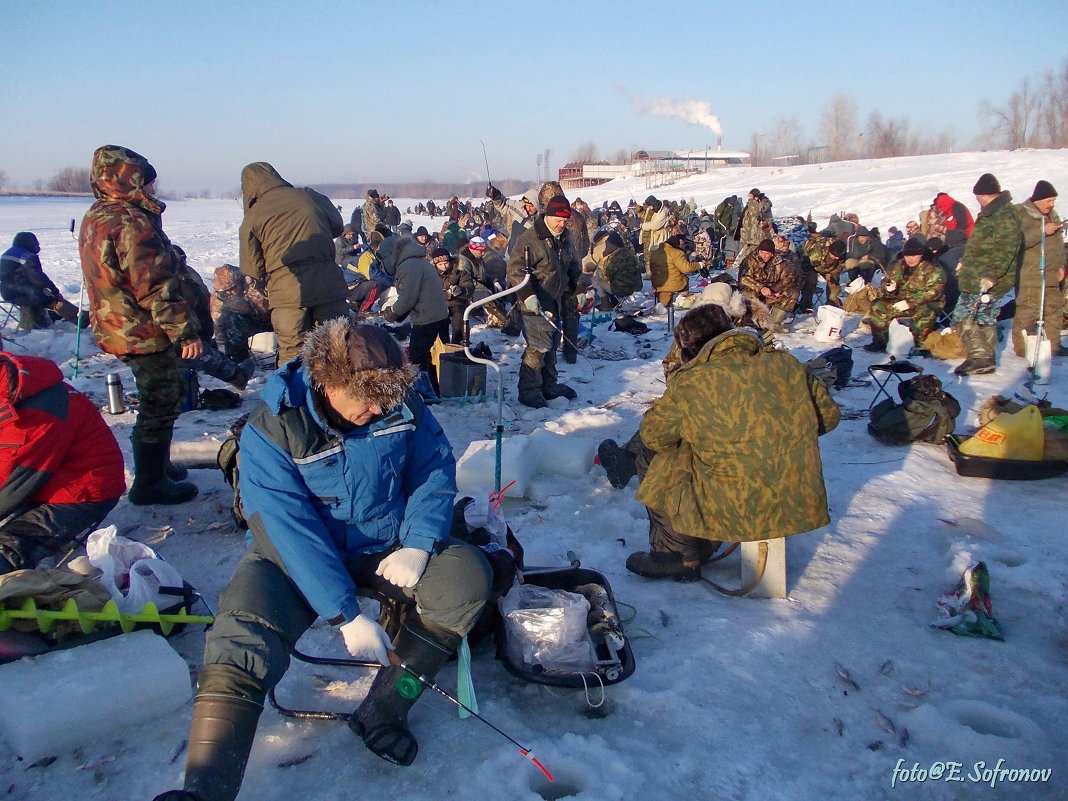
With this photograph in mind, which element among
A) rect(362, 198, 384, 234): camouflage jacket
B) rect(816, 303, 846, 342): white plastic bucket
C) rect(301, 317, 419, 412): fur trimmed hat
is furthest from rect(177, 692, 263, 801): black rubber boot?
rect(362, 198, 384, 234): camouflage jacket

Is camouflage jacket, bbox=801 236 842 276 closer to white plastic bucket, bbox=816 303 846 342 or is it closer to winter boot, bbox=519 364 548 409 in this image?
white plastic bucket, bbox=816 303 846 342

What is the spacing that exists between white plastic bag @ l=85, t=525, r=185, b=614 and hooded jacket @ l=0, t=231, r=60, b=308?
7018mm

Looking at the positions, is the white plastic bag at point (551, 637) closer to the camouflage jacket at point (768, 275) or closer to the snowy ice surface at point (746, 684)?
the snowy ice surface at point (746, 684)

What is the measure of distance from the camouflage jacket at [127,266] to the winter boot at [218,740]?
2532 millimetres

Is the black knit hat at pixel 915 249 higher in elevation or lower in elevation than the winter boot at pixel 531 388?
higher

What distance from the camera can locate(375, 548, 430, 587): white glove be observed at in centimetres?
236

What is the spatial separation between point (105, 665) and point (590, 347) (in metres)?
7.19

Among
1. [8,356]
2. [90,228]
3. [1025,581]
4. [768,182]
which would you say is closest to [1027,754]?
[1025,581]

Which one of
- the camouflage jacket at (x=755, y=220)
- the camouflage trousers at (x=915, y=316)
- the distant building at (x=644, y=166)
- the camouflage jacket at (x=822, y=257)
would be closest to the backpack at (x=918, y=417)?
the camouflage trousers at (x=915, y=316)

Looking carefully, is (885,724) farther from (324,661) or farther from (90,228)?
(90,228)

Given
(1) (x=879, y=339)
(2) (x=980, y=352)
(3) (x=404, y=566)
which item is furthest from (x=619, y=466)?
(1) (x=879, y=339)

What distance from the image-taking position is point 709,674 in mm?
2656

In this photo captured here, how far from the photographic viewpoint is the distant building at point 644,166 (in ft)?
178

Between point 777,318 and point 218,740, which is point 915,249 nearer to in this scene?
point 777,318
